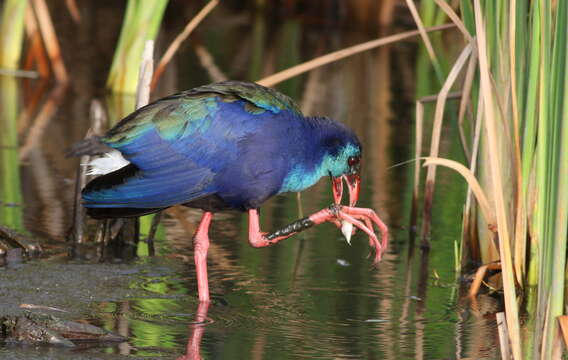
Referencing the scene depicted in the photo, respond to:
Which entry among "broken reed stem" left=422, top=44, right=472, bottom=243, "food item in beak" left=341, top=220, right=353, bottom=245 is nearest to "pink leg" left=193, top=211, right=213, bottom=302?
"food item in beak" left=341, top=220, right=353, bottom=245

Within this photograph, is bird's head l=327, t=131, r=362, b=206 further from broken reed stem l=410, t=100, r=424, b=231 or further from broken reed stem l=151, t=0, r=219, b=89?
broken reed stem l=151, t=0, r=219, b=89

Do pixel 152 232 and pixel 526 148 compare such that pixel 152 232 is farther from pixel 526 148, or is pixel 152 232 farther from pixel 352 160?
pixel 526 148

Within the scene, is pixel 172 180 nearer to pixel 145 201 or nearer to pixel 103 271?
pixel 145 201

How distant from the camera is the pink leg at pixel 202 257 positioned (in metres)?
4.89

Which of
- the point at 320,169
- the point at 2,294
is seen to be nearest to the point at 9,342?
the point at 2,294

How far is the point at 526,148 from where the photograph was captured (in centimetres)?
480

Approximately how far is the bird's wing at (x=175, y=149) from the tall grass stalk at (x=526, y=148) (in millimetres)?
989

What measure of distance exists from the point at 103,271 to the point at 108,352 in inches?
48.2

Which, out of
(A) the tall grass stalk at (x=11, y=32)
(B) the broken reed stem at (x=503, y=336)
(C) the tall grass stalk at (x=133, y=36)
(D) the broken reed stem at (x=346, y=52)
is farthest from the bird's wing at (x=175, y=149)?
(A) the tall grass stalk at (x=11, y=32)

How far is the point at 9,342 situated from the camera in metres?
4.06

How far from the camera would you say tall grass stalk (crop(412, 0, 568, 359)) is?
11.6 ft

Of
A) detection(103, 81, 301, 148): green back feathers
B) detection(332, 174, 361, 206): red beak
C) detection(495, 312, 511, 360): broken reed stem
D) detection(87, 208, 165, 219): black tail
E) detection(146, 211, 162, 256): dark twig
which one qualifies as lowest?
detection(495, 312, 511, 360): broken reed stem

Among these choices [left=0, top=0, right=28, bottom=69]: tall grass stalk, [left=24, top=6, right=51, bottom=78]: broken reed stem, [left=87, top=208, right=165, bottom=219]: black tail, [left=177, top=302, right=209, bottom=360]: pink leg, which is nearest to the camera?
[left=177, top=302, right=209, bottom=360]: pink leg

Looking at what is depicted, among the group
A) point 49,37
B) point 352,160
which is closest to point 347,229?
point 352,160
